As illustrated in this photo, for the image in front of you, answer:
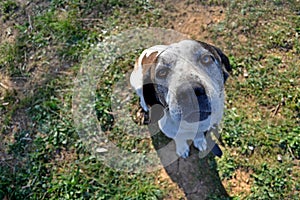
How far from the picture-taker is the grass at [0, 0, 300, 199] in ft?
16.0

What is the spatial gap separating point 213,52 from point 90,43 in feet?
7.90

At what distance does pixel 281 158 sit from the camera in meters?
4.91

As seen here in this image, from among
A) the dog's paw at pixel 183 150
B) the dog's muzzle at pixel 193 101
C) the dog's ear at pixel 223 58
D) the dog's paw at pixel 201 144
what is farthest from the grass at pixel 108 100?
the dog's muzzle at pixel 193 101

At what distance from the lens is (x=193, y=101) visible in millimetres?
3578

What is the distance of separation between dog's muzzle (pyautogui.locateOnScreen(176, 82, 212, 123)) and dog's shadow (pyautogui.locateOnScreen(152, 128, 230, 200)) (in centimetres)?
125

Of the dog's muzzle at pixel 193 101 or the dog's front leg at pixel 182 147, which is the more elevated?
the dog's muzzle at pixel 193 101

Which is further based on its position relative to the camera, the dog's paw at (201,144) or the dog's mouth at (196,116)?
the dog's paw at (201,144)

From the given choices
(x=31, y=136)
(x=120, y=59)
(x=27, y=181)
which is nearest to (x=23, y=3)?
(x=120, y=59)

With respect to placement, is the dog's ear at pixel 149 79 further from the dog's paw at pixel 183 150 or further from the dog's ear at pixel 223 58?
the dog's paw at pixel 183 150

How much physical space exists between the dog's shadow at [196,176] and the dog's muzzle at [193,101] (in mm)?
1252

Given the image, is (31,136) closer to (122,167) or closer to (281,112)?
(122,167)

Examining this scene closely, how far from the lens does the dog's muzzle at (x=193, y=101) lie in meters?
3.49

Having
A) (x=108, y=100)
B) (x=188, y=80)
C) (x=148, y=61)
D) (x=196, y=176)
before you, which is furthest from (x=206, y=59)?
(x=108, y=100)

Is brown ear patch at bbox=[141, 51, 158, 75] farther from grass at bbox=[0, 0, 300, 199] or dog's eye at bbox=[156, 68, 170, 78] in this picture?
grass at bbox=[0, 0, 300, 199]
